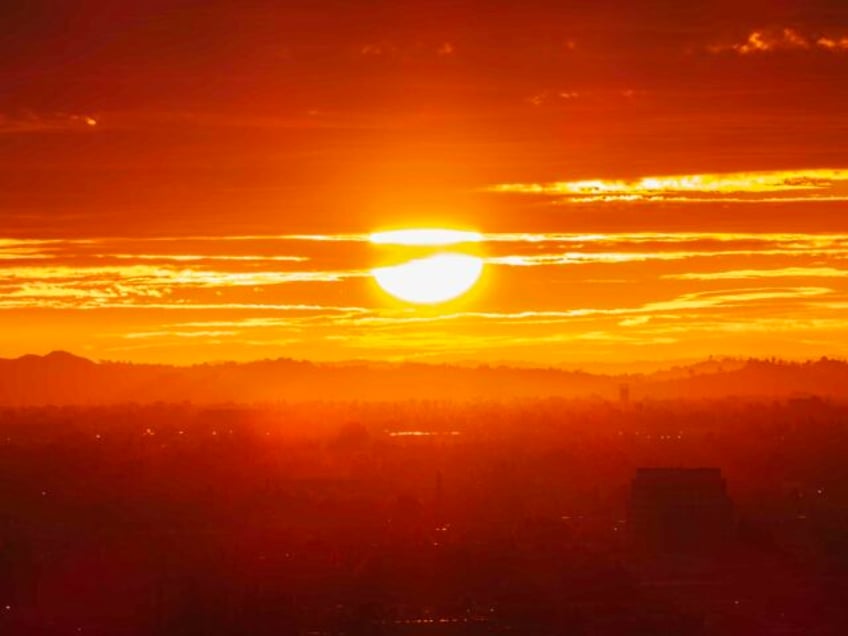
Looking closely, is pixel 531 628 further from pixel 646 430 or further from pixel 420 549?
pixel 646 430

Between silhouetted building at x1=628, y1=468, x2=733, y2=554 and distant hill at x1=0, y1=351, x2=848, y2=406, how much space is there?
138 meters

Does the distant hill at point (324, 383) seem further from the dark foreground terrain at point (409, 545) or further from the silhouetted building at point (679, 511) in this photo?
the silhouetted building at point (679, 511)

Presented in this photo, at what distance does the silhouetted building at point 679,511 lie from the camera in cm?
2781

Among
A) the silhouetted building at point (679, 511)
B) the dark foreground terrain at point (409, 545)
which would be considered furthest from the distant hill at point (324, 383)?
the silhouetted building at point (679, 511)

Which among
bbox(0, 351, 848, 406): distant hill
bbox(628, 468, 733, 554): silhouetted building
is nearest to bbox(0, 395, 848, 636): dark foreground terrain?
bbox(628, 468, 733, 554): silhouetted building

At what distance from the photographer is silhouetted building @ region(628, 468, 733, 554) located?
27.8 m

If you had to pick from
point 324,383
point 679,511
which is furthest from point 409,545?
point 324,383

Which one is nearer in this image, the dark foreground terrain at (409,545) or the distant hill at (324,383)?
the dark foreground terrain at (409,545)

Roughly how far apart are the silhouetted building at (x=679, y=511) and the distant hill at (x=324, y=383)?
5446 inches

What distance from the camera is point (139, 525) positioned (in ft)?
104

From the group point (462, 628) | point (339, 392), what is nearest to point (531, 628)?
point (462, 628)

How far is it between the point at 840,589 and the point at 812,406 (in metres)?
78.8

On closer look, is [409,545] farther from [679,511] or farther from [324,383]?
[324,383]

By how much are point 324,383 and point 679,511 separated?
159 metres
